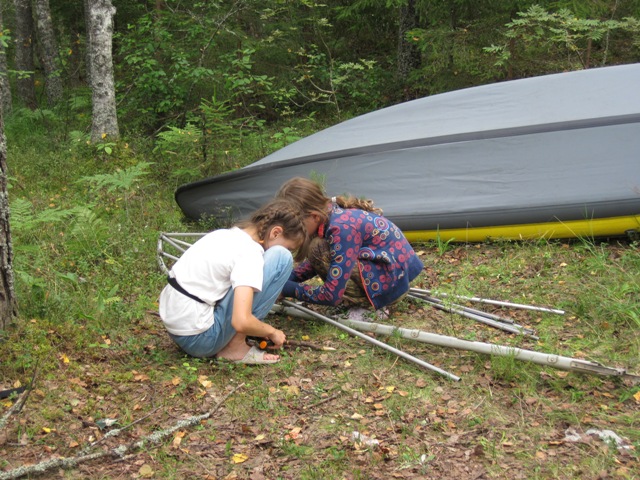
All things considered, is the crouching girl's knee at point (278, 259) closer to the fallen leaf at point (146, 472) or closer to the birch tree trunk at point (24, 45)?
the fallen leaf at point (146, 472)

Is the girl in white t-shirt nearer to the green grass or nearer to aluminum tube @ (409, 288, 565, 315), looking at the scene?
the green grass

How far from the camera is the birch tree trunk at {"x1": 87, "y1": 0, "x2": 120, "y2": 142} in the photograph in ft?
22.5

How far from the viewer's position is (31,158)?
7.23 meters

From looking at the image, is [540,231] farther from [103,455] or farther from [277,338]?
[103,455]

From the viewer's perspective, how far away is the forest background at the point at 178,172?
116 inches

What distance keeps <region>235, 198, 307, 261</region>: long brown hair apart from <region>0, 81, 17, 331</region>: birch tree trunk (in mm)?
1116

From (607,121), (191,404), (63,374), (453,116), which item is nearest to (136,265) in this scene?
(63,374)

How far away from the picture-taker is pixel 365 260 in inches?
146

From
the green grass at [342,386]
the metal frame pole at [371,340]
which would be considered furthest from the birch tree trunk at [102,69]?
the metal frame pole at [371,340]

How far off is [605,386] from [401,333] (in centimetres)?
105

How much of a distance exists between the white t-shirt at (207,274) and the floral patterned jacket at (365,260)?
0.51 m

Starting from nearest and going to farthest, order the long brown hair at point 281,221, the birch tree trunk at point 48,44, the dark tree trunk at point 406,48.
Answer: the long brown hair at point 281,221, the dark tree trunk at point 406,48, the birch tree trunk at point 48,44

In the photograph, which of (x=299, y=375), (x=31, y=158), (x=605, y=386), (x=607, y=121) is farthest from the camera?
(x=31, y=158)

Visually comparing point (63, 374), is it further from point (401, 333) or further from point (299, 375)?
point (401, 333)
